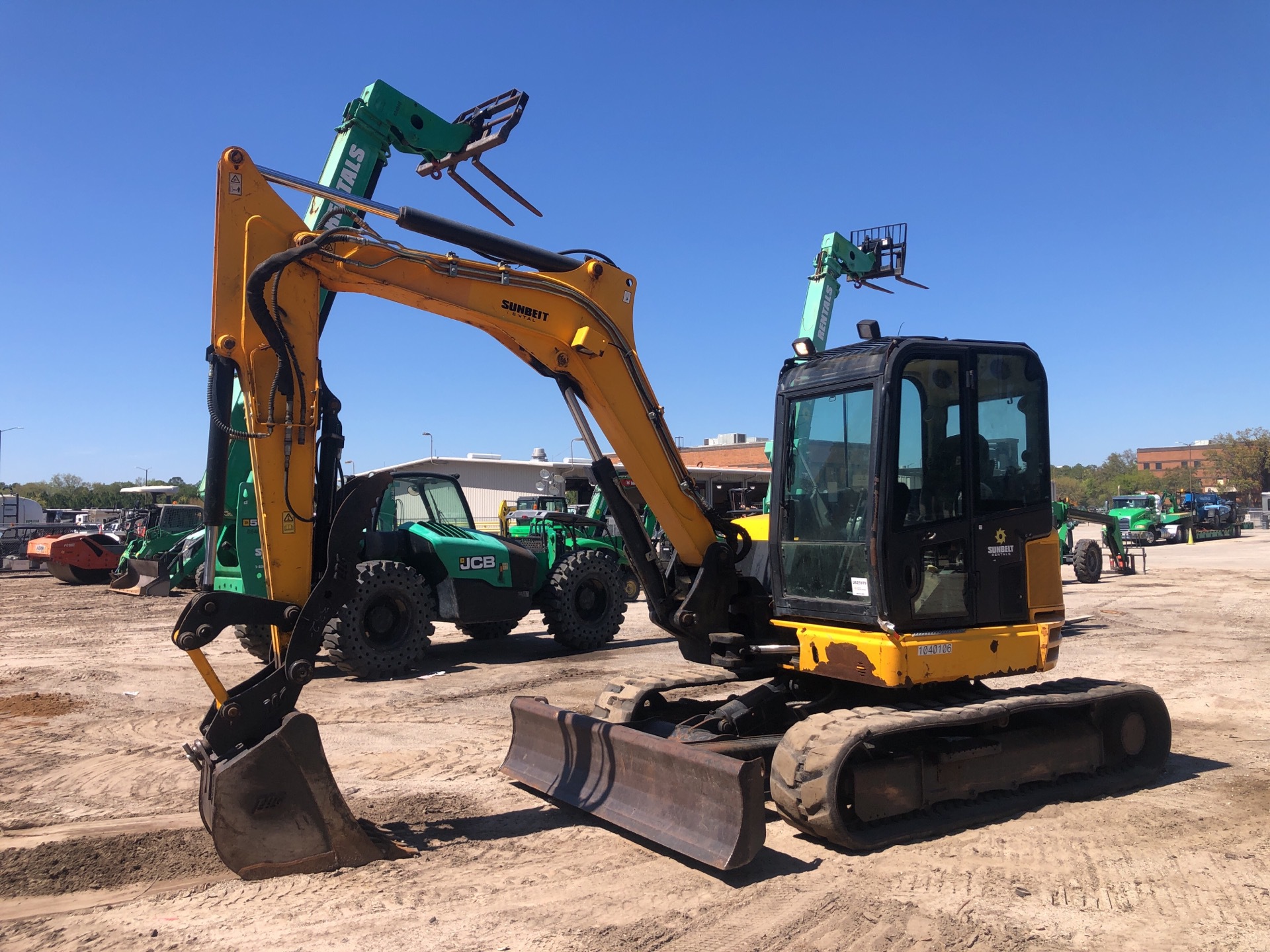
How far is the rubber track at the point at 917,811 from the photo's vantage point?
A: 4930 mm

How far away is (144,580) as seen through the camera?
67.6 feet

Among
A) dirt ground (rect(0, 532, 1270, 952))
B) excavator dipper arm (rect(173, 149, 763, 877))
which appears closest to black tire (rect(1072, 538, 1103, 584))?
dirt ground (rect(0, 532, 1270, 952))

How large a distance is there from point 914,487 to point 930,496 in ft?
0.43

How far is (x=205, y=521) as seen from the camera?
484 centimetres

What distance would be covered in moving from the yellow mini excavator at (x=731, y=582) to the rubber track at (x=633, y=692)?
21mm

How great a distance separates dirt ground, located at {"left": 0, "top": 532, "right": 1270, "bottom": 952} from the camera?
4.01 meters

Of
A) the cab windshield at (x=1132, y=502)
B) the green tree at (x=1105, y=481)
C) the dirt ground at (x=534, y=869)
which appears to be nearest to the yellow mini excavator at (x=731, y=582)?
the dirt ground at (x=534, y=869)

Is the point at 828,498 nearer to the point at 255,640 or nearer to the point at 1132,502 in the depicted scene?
the point at 255,640

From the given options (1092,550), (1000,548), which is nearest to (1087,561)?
(1092,550)

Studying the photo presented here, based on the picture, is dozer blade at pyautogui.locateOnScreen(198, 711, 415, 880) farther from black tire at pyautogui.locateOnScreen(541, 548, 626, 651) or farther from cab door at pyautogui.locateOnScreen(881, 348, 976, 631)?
black tire at pyautogui.locateOnScreen(541, 548, 626, 651)

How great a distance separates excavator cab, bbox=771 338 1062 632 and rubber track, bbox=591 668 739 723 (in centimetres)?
91

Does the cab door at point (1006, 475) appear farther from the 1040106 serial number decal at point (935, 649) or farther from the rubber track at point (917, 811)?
the rubber track at point (917, 811)

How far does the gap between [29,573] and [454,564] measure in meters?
Answer: 24.5

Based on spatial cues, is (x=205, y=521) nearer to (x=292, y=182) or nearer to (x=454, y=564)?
(x=292, y=182)
